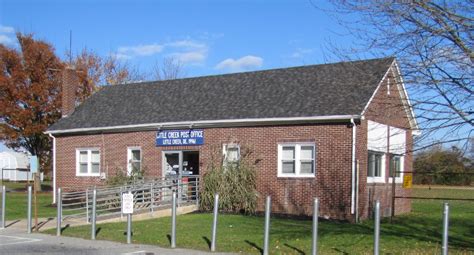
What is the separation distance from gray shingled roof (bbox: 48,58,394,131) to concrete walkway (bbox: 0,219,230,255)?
819 cm

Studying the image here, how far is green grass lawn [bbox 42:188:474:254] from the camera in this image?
11.3 metres

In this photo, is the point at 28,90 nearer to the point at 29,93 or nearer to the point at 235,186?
the point at 29,93

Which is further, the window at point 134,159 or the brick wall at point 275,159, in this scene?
the window at point 134,159

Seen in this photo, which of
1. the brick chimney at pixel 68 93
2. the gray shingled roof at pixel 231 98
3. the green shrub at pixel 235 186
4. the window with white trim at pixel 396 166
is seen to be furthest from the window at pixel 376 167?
the brick chimney at pixel 68 93

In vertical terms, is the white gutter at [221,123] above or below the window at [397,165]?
above

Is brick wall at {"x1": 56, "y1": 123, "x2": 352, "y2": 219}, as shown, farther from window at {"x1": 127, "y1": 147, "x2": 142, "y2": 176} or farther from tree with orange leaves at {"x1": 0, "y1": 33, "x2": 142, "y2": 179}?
tree with orange leaves at {"x1": 0, "y1": 33, "x2": 142, "y2": 179}

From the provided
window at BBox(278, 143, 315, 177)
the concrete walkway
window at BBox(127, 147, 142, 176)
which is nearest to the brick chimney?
window at BBox(127, 147, 142, 176)

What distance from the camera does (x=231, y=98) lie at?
869 inches

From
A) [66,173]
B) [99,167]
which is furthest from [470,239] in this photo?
[66,173]

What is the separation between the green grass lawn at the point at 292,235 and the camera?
11.3 metres

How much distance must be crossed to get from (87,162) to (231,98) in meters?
7.53

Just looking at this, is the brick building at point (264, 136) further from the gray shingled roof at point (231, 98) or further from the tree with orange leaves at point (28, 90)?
the tree with orange leaves at point (28, 90)

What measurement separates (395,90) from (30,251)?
7.90m

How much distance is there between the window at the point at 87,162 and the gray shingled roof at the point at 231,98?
117cm
